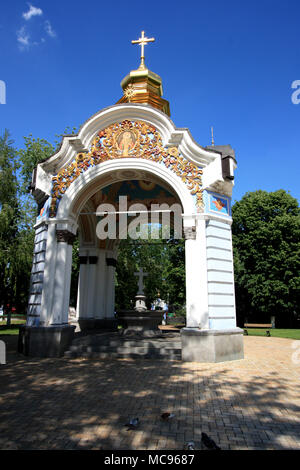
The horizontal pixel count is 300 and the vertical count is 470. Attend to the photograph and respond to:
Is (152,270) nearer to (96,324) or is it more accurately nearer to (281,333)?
(281,333)

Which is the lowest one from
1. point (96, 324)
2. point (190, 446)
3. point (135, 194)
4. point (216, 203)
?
point (190, 446)

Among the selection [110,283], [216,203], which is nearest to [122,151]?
[216,203]

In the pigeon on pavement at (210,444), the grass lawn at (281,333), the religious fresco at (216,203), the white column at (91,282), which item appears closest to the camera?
the pigeon on pavement at (210,444)

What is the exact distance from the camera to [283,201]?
25.9 m

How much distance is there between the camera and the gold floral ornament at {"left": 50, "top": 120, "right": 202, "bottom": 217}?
35.8 feet

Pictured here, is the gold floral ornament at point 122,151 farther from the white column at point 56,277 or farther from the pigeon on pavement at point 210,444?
the pigeon on pavement at point 210,444

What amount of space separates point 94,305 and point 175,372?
8245 millimetres

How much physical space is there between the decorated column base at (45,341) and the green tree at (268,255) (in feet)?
54.1

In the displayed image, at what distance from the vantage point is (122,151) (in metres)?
11.2

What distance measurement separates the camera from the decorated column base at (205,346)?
8984 mm

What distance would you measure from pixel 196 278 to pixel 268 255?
16.7m

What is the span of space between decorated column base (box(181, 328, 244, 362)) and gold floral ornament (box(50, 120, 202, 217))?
18.0 feet

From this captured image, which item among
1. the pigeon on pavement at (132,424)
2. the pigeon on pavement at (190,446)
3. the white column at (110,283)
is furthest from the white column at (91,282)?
the pigeon on pavement at (190,446)
